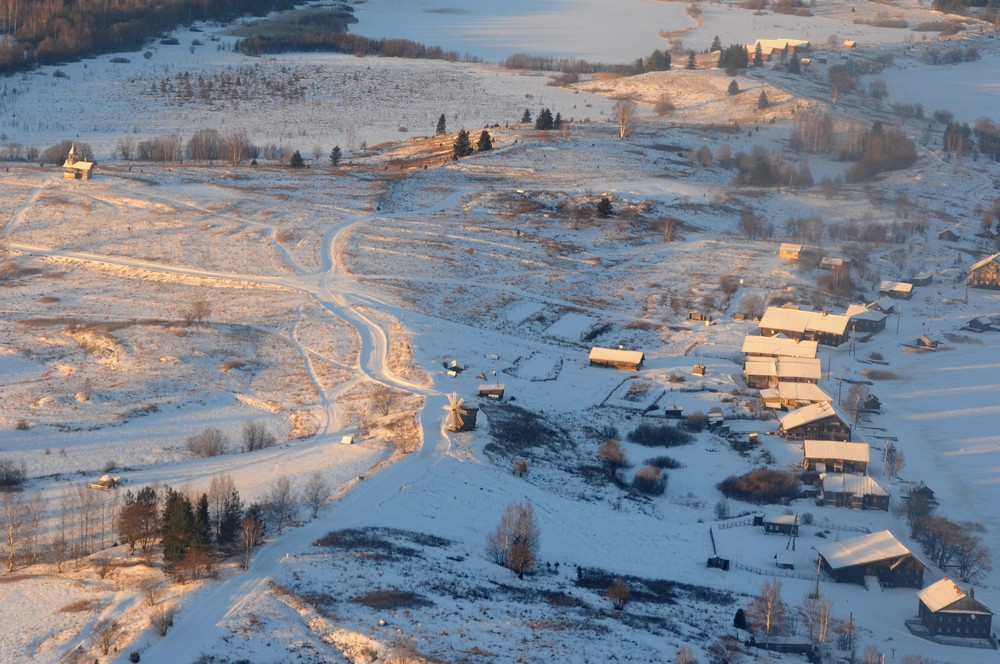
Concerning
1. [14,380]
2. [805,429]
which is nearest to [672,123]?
[805,429]

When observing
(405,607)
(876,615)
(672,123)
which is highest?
(672,123)

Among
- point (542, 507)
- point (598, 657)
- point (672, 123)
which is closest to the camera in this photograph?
point (598, 657)

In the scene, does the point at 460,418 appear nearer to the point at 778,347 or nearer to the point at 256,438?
the point at 256,438

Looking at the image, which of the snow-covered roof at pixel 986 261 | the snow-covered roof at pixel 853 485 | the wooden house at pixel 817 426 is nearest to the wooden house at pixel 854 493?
the snow-covered roof at pixel 853 485

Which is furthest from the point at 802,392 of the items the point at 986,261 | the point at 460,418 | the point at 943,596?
the point at 986,261

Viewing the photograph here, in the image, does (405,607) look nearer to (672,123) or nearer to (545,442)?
(545,442)

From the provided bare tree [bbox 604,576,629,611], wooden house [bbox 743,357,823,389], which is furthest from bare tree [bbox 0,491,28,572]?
wooden house [bbox 743,357,823,389]

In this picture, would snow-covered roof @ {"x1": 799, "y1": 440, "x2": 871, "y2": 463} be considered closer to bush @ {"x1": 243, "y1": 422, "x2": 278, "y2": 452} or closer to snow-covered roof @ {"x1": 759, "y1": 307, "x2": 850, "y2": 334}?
snow-covered roof @ {"x1": 759, "y1": 307, "x2": 850, "y2": 334}
